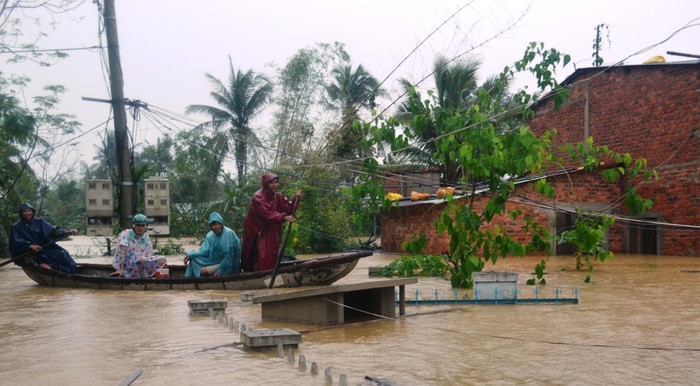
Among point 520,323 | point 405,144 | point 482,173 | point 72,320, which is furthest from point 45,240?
point 520,323

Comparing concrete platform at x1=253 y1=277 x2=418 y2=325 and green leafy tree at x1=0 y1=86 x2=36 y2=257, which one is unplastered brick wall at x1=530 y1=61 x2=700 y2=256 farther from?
green leafy tree at x1=0 y1=86 x2=36 y2=257

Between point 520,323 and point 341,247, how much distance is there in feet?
59.0

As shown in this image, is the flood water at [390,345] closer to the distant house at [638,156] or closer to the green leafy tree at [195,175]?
the distant house at [638,156]

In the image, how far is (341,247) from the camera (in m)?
26.3

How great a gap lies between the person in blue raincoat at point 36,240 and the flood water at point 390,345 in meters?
2.44

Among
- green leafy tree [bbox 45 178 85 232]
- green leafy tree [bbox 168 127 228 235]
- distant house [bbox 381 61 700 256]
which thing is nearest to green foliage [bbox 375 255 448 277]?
distant house [bbox 381 61 700 256]

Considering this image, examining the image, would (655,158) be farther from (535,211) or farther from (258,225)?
(258,225)

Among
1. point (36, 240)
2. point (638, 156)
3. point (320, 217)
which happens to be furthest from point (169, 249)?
point (638, 156)

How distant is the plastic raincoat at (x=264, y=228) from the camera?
41.7ft

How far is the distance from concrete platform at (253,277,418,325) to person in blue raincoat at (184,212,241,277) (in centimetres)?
428

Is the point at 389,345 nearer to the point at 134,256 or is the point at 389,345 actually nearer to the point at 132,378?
the point at 132,378

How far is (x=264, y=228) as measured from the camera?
12.9 m

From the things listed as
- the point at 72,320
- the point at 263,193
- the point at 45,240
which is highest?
the point at 263,193

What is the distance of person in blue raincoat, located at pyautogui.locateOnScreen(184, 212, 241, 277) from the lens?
13117 millimetres
